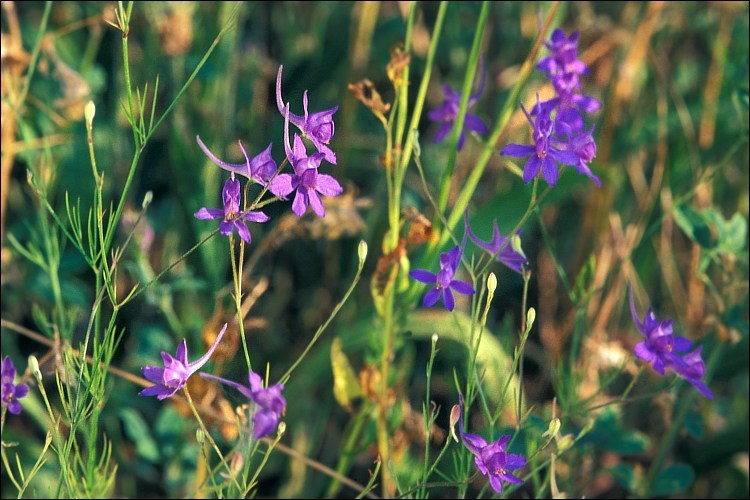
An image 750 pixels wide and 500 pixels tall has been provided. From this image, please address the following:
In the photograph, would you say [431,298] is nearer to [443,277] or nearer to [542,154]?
[443,277]

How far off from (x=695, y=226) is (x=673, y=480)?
428 millimetres

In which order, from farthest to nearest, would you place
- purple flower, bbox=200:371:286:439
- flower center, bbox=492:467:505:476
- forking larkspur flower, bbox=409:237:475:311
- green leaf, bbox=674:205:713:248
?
green leaf, bbox=674:205:713:248 < forking larkspur flower, bbox=409:237:475:311 < flower center, bbox=492:467:505:476 < purple flower, bbox=200:371:286:439

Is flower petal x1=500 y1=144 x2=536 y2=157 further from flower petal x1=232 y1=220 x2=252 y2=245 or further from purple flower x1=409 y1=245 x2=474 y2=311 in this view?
flower petal x1=232 y1=220 x2=252 y2=245

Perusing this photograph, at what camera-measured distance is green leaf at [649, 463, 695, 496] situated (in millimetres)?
1502

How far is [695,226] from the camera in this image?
150 cm

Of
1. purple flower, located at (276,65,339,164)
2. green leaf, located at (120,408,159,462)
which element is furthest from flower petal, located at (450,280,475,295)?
green leaf, located at (120,408,159,462)

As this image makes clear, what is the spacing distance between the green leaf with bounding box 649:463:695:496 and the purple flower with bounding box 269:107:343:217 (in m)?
0.86

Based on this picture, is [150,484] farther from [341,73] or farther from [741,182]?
[741,182]

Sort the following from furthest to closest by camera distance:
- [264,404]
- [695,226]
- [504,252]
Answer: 1. [695,226]
2. [504,252]
3. [264,404]

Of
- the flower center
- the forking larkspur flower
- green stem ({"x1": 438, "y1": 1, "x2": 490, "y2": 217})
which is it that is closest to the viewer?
the flower center

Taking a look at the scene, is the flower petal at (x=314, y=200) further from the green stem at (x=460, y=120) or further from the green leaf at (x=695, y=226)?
the green leaf at (x=695, y=226)

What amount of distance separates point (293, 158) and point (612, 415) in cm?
79

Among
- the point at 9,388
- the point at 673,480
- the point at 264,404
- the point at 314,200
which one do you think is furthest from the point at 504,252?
the point at 9,388

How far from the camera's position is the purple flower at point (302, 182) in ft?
3.17
